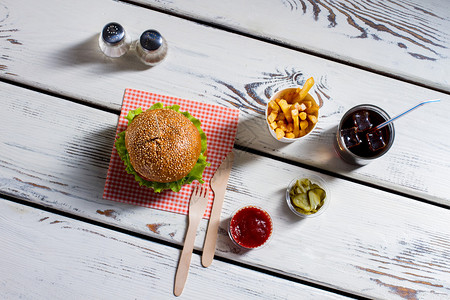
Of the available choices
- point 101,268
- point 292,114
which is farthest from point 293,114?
point 101,268

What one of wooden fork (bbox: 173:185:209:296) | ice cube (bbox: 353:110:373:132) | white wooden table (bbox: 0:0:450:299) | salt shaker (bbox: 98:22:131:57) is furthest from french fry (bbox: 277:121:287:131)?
salt shaker (bbox: 98:22:131:57)

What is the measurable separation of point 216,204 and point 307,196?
0.97ft

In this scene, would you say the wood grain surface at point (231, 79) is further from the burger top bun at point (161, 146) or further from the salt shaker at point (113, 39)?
the burger top bun at point (161, 146)

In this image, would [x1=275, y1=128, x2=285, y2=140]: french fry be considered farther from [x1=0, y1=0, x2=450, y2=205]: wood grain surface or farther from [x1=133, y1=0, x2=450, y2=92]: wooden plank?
[x1=133, y1=0, x2=450, y2=92]: wooden plank

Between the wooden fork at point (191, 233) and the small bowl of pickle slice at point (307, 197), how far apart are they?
11.0 inches

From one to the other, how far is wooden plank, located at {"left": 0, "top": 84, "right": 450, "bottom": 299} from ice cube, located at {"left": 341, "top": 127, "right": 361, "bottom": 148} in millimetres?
154

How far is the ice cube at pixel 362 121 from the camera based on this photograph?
1.18 meters

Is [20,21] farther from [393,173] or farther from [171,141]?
[393,173]

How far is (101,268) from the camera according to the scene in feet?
4.15

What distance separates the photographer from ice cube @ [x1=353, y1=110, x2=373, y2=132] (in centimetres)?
118

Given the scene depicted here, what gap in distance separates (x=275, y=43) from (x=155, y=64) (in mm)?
417

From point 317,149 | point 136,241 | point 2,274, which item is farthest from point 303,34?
point 2,274

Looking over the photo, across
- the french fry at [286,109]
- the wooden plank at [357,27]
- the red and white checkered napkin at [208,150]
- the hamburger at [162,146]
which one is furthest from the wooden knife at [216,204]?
the wooden plank at [357,27]

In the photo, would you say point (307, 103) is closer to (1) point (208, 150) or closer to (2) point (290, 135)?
(2) point (290, 135)
